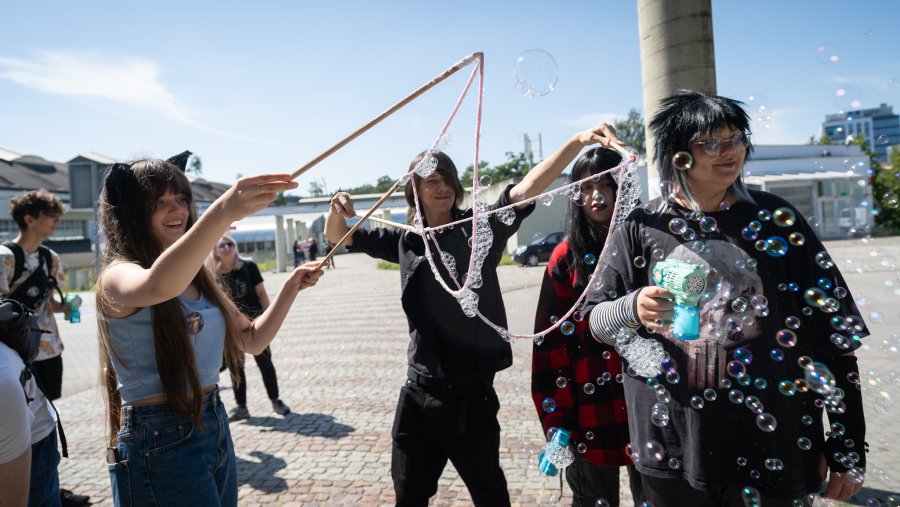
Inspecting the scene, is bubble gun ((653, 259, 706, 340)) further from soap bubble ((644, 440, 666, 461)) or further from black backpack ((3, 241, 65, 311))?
black backpack ((3, 241, 65, 311))

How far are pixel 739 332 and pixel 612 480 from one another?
107 cm

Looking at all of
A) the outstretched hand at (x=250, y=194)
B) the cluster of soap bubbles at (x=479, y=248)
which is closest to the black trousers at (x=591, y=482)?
the cluster of soap bubbles at (x=479, y=248)

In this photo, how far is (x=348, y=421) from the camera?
5.41 meters

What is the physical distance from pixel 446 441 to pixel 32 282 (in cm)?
355

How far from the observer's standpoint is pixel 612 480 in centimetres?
251

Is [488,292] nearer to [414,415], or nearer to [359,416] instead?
[414,415]

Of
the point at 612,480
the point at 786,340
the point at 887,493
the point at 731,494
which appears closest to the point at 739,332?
the point at 786,340

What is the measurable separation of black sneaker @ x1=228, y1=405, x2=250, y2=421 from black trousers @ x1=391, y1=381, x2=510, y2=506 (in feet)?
12.0

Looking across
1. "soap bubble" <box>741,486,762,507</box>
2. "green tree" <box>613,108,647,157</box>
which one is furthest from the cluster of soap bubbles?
"green tree" <box>613,108,647,157</box>

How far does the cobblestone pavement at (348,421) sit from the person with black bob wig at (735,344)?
45 cm

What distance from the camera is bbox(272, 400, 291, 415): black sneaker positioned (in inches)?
227

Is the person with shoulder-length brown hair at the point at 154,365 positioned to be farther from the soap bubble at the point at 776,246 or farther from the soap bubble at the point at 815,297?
the soap bubble at the point at 815,297

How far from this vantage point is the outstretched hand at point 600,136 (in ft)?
7.33

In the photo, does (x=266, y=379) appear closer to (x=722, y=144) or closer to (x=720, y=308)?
(x=720, y=308)
